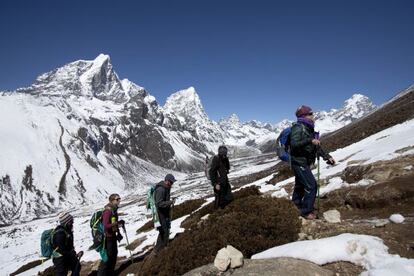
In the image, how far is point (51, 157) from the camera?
646 feet

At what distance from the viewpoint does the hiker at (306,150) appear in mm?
9641

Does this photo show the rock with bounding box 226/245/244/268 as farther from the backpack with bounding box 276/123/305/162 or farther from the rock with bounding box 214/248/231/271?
the backpack with bounding box 276/123/305/162

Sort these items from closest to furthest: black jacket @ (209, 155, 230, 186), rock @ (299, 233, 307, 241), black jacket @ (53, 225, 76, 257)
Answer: rock @ (299, 233, 307, 241)
black jacket @ (53, 225, 76, 257)
black jacket @ (209, 155, 230, 186)

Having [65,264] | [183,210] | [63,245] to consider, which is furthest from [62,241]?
[183,210]

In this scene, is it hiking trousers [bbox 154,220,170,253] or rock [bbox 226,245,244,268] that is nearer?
rock [bbox 226,245,244,268]

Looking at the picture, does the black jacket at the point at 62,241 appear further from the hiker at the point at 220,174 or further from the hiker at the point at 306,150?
the hiker at the point at 306,150

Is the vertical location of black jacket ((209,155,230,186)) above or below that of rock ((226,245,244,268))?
above

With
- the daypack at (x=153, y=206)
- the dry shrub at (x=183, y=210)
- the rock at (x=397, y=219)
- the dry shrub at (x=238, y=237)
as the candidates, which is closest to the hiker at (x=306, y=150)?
the dry shrub at (x=238, y=237)

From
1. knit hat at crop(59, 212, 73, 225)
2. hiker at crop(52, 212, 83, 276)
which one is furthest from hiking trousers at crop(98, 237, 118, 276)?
knit hat at crop(59, 212, 73, 225)

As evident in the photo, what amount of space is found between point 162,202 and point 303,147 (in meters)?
6.41

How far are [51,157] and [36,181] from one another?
25.8 meters

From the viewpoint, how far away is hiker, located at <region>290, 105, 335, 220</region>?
31.6ft

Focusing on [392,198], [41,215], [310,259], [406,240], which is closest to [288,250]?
[310,259]

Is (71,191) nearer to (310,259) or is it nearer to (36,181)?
(36,181)
